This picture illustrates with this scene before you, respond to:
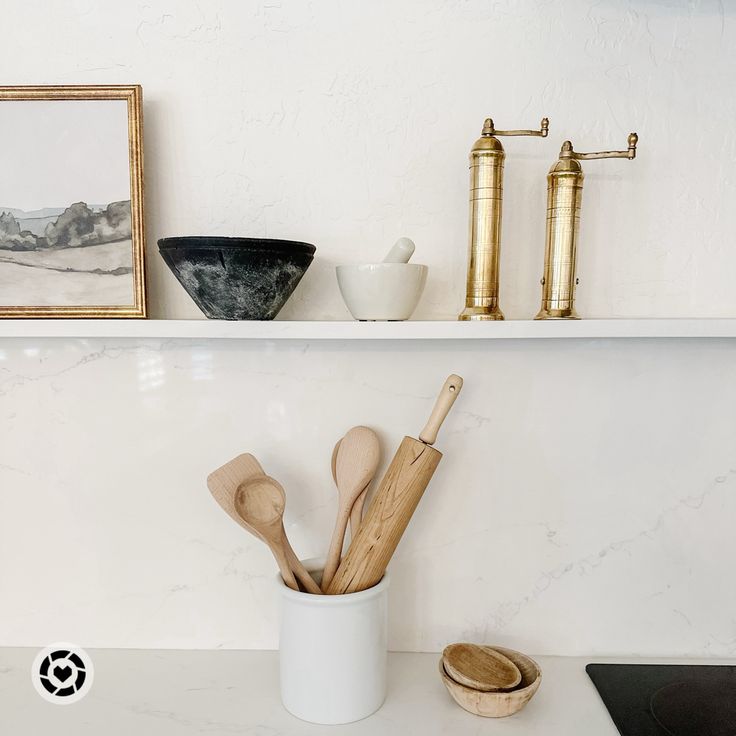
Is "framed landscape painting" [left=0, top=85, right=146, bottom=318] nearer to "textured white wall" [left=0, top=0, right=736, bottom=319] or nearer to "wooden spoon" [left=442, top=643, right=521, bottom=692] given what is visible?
"textured white wall" [left=0, top=0, right=736, bottom=319]

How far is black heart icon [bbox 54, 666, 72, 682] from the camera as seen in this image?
93 centimetres

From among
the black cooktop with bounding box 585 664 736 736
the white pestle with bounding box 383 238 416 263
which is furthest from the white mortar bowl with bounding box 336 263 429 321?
the black cooktop with bounding box 585 664 736 736

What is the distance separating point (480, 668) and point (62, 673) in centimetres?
64

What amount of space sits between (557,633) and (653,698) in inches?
6.3

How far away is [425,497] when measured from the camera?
3.14ft

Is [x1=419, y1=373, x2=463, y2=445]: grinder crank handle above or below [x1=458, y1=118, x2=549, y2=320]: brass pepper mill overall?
below

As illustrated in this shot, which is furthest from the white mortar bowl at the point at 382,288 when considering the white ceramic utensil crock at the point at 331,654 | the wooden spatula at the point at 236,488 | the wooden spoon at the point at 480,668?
the wooden spoon at the point at 480,668

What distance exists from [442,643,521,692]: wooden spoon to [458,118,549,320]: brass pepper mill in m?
0.49

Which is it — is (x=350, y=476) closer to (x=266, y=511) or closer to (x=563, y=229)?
(x=266, y=511)

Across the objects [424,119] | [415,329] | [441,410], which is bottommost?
[441,410]

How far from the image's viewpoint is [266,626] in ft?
3.24

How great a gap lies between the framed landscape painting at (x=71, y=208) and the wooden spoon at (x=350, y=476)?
36 centimetres

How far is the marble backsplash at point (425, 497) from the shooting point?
94cm

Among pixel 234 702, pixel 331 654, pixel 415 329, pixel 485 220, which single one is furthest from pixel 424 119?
pixel 234 702
